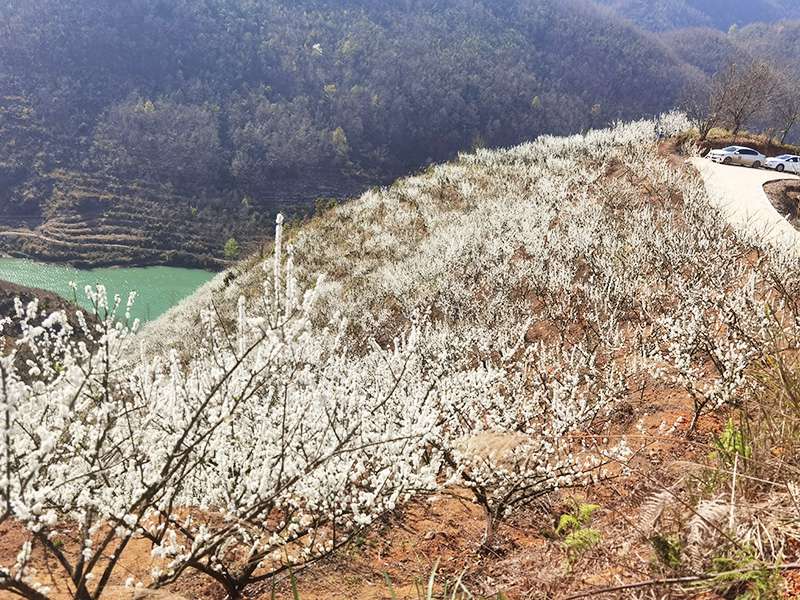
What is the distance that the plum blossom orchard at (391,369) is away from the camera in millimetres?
3393

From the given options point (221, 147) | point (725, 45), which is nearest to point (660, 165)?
point (221, 147)

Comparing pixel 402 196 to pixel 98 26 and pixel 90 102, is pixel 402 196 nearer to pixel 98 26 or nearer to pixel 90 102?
pixel 90 102

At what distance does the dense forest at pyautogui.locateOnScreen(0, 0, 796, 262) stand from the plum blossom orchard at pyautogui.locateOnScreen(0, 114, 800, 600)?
53.0 m

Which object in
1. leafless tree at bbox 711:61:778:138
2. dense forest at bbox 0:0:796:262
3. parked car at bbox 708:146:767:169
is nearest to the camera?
parked car at bbox 708:146:767:169

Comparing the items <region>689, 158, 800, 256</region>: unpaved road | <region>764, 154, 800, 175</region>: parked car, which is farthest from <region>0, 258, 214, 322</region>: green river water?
<region>764, 154, 800, 175</region>: parked car

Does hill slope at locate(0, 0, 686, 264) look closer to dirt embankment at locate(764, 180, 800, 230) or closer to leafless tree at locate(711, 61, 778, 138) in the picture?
leafless tree at locate(711, 61, 778, 138)

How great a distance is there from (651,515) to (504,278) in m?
13.5

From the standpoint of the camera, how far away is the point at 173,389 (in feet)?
14.5

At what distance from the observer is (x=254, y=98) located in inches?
3967

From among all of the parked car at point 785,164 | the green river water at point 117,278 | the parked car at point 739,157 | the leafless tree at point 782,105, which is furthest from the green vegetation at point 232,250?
the leafless tree at point 782,105

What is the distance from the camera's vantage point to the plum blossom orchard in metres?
3.39

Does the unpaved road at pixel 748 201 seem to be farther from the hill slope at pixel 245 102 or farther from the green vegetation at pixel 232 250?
the hill slope at pixel 245 102

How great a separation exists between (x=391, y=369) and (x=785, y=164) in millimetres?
27590

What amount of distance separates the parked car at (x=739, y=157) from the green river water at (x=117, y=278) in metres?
46.5
